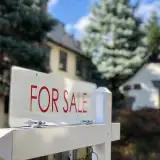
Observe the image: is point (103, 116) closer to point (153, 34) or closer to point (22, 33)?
point (22, 33)

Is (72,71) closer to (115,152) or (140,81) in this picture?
(140,81)

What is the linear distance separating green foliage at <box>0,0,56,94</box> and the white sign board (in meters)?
8.61

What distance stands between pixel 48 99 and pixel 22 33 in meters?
10.3

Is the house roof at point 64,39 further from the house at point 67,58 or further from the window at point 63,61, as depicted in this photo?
the window at point 63,61

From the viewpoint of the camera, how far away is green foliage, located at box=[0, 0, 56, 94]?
11273 mm

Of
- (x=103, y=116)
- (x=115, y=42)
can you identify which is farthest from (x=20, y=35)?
(x=115, y=42)

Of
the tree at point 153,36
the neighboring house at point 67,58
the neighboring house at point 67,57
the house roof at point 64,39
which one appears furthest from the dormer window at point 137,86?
the house roof at point 64,39

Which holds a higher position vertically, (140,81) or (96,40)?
(96,40)

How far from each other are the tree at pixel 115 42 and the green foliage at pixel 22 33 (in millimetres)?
9877

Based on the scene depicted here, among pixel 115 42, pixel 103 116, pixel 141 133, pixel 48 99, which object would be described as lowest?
pixel 141 133

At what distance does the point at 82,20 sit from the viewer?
25.2 m

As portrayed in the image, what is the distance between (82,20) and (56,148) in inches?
931

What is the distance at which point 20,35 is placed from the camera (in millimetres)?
12211

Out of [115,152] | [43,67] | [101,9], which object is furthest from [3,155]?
[101,9]
